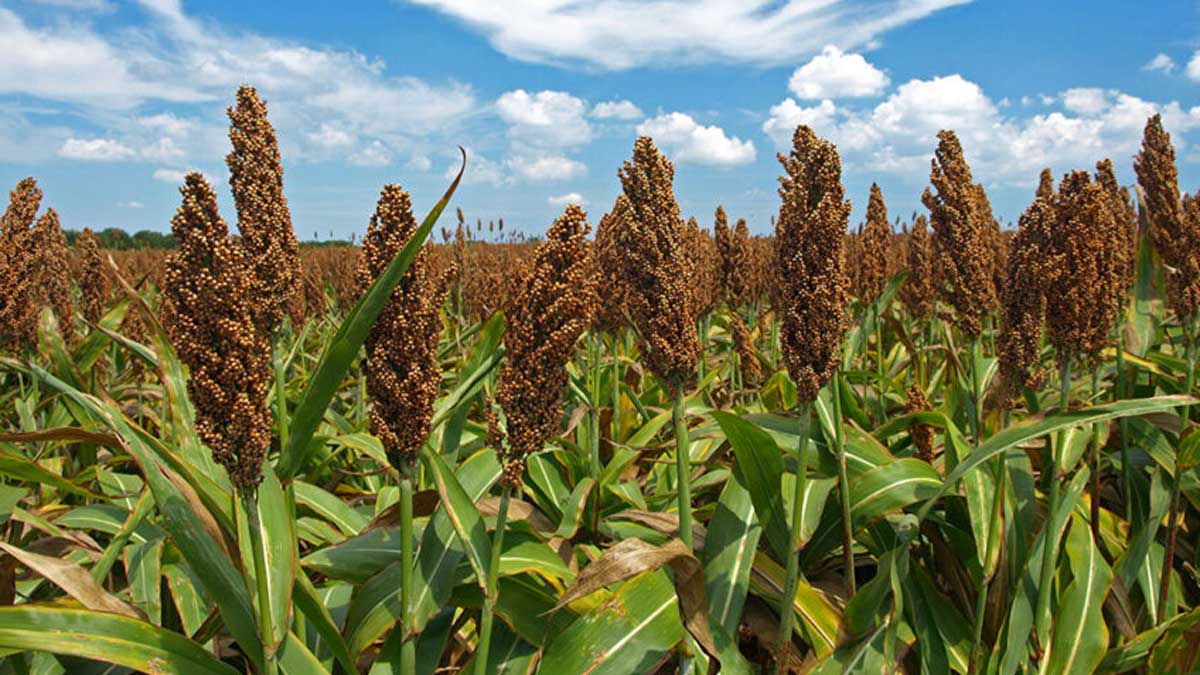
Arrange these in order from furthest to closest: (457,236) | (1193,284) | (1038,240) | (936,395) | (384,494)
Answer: (457,236), (936,395), (384,494), (1193,284), (1038,240)

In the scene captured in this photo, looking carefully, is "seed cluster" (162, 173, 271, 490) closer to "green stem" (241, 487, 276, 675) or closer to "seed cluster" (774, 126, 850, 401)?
"green stem" (241, 487, 276, 675)

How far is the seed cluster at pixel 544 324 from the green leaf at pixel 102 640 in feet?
3.52

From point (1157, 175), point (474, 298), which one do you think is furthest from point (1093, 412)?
point (474, 298)

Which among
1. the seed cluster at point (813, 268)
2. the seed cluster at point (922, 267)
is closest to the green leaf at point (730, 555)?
the seed cluster at point (813, 268)

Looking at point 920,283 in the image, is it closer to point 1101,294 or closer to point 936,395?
point 936,395

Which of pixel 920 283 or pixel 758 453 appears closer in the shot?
pixel 758 453

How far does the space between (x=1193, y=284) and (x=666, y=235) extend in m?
2.82

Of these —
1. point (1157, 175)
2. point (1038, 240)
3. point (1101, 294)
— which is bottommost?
point (1101, 294)

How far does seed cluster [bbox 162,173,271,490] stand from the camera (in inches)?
61.6

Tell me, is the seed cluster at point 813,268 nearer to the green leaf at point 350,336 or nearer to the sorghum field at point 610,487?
the sorghum field at point 610,487

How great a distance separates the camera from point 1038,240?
2.74 metres

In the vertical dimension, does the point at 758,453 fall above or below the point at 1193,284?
below

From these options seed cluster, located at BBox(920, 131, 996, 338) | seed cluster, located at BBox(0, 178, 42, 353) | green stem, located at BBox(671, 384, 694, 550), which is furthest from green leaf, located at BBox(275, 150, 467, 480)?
seed cluster, located at BBox(0, 178, 42, 353)

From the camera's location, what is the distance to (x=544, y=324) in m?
1.82
